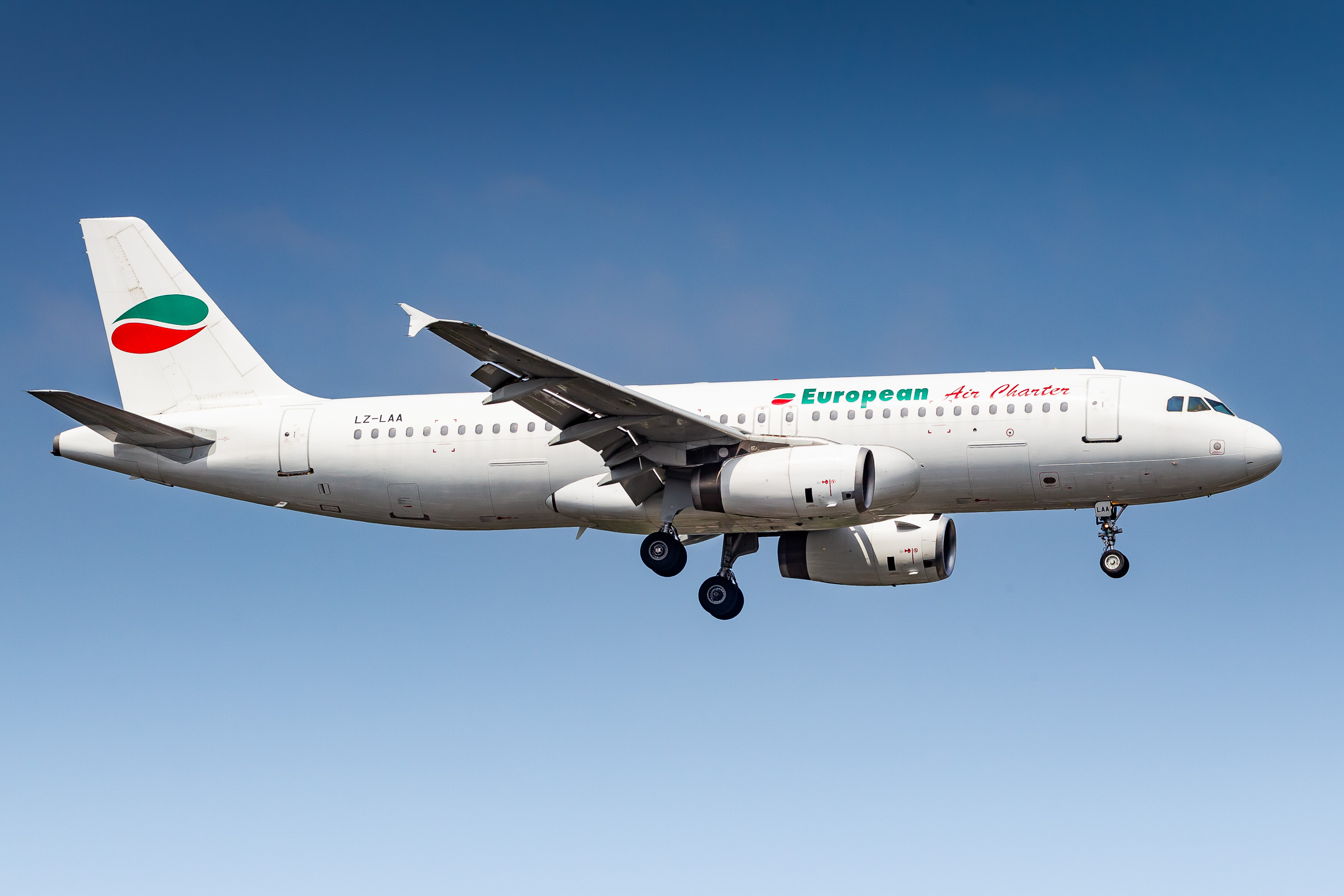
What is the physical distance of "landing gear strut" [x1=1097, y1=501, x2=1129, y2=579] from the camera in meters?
31.5

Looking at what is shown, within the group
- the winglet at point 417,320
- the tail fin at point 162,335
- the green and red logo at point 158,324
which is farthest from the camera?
the green and red logo at point 158,324

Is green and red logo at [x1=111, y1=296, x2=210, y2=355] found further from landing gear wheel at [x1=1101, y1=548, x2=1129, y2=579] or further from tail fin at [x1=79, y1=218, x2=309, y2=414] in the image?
landing gear wheel at [x1=1101, y1=548, x2=1129, y2=579]

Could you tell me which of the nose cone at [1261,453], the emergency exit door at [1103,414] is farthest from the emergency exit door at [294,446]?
the nose cone at [1261,453]

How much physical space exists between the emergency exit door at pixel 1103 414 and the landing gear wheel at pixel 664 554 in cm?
908

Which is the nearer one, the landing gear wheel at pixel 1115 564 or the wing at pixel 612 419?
Result: the wing at pixel 612 419

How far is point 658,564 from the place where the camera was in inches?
1259

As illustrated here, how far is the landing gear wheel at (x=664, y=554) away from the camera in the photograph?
31953 millimetres

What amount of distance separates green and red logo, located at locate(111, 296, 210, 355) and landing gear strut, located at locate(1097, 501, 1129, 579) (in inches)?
895

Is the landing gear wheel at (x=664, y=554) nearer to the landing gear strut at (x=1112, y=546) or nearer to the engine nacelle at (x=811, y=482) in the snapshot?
the engine nacelle at (x=811, y=482)

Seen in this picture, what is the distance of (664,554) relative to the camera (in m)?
32.0

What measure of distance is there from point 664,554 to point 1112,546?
985cm

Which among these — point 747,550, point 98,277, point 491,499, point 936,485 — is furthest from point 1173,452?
point 98,277

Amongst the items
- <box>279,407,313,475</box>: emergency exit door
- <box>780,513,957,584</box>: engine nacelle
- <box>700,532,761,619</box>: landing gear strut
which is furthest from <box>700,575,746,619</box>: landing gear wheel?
<box>279,407,313,475</box>: emergency exit door

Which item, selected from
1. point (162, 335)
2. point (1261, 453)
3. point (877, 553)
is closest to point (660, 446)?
point (877, 553)
